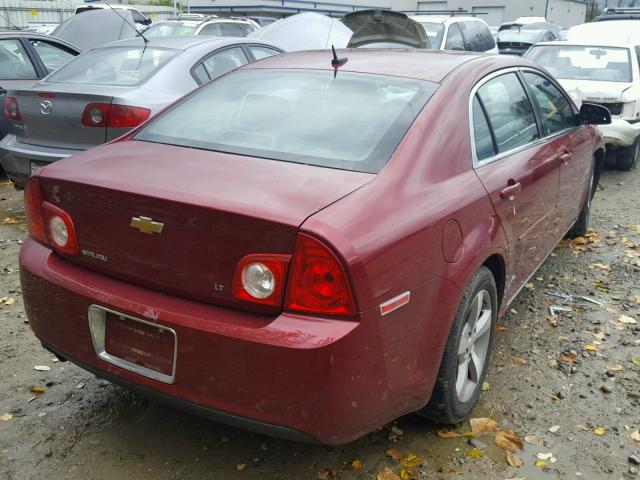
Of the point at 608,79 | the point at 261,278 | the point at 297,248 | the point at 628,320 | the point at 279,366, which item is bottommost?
the point at 628,320

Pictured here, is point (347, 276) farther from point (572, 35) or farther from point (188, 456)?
point (572, 35)

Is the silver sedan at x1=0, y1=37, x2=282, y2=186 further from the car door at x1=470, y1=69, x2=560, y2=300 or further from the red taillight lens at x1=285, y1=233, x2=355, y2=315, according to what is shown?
the red taillight lens at x1=285, y1=233, x2=355, y2=315

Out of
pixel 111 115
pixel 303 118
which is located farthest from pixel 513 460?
pixel 111 115

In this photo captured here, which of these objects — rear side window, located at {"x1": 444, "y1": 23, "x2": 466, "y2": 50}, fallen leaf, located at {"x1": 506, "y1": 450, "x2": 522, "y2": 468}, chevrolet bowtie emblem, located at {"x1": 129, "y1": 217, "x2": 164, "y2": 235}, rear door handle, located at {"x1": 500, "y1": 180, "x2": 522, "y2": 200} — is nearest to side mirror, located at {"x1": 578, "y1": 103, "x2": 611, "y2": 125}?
rear door handle, located at {"x1": 500, "y1": 180, "x2": 522, "y2": 200}

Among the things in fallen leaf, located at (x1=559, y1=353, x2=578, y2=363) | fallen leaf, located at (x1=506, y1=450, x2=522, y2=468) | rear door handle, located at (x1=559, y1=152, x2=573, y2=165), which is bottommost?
fallen leaf, located at (x1=559, y1=353, x2=578, y2=363)

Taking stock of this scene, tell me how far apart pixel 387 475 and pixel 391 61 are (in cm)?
199

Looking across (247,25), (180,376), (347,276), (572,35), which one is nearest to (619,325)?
(347,276)

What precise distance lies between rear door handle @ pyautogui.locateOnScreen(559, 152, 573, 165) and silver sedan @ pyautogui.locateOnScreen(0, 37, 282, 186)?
3132mm

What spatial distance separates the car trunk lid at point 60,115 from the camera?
5.34 m

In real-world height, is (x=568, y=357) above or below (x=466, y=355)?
below

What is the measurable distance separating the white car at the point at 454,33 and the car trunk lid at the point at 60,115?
23.0ft

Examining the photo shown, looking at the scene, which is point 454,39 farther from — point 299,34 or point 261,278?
point 261,278

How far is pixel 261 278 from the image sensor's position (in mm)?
2271

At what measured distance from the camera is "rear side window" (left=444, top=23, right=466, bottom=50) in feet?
38.4
